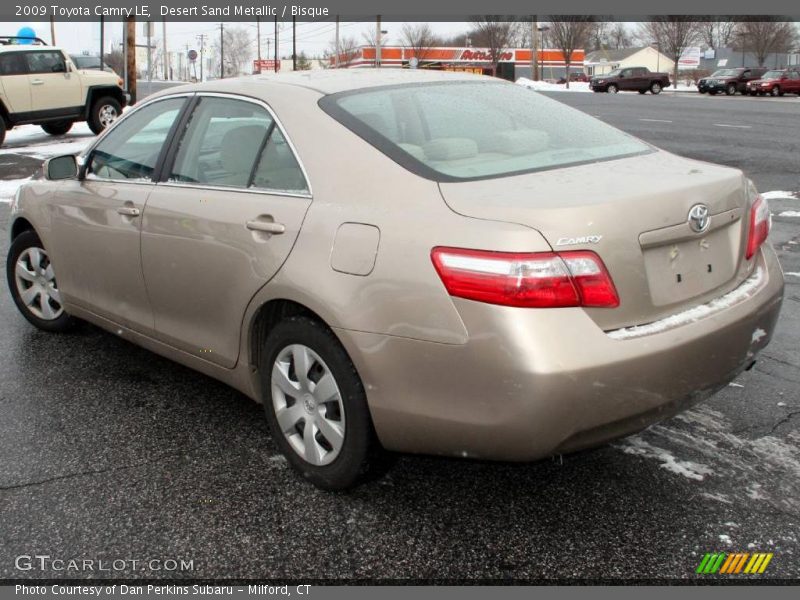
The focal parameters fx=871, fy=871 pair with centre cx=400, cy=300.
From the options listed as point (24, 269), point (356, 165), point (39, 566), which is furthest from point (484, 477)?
point (24, 269)

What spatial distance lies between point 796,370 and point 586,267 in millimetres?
2489

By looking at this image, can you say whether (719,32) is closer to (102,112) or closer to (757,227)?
(102,112)

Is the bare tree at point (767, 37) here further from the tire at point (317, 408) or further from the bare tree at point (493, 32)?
the tire at point (317, 408)

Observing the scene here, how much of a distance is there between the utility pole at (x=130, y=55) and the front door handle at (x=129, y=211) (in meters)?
20.7

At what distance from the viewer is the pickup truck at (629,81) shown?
4865 centimetres

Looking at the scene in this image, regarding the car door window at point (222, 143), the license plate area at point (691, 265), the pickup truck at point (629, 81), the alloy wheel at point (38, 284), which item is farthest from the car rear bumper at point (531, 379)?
the pickup truck at point (629, 81)

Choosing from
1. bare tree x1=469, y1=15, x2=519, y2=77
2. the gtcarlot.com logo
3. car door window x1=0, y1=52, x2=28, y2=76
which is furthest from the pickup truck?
the gtcarlot.com logo

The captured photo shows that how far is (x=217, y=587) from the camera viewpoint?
2.78 m

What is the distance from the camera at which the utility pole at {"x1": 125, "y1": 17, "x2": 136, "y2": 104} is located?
76.8 ft

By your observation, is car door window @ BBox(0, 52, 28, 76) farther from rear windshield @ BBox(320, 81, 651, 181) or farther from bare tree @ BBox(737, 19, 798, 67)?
bare tree @ BBox(737, 19, 798, 67)

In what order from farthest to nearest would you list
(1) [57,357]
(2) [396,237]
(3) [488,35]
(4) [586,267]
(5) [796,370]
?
(3) [488,35]
(1) [57,357]
(5) [796,370]
(2) [396,237]
(4) [586,267]

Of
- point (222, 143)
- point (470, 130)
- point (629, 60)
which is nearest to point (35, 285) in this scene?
point (222, 143)

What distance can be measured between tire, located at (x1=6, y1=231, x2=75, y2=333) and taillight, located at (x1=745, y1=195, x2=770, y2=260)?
3738mm

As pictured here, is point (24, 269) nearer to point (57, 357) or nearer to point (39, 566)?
point (57, 357)
